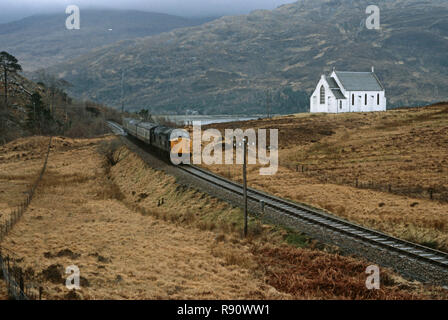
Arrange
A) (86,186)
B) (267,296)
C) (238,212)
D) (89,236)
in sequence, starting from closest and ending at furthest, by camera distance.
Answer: (267,296)
(89,236)
(238,212)
(86,186)

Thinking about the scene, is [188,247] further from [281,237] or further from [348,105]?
[348,105]

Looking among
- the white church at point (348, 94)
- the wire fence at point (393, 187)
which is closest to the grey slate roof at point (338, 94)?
the white church at point (348, 94)

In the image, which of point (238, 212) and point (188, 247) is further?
point (238, 212)

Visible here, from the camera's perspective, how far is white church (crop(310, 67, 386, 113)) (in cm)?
10406

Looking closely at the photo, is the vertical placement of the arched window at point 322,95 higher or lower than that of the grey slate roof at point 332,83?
lower

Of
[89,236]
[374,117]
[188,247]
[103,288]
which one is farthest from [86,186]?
[374,117]

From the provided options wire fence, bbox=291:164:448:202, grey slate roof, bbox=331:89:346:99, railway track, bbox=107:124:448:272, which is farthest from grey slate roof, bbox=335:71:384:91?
railway track, bbox=107:124:448:272

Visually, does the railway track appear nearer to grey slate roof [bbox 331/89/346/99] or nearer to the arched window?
grey slate roof [bbox 331/89/346/99]

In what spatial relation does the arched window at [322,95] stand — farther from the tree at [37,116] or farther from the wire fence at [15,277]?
the wire fence at [15,277]

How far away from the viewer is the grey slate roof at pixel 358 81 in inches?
4166

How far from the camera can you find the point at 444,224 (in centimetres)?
2709

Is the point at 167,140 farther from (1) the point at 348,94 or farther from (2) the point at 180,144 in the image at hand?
(1) the point at 348,94
